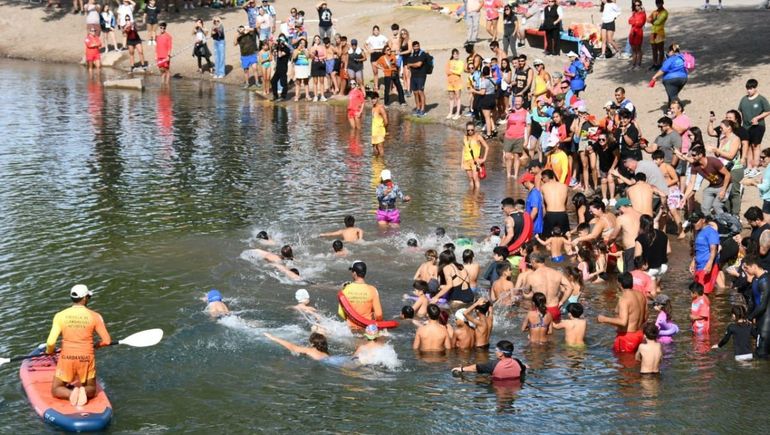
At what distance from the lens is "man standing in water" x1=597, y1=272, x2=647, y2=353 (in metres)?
16.2

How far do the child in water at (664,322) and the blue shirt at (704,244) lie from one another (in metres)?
1.91

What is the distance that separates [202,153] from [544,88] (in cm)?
913

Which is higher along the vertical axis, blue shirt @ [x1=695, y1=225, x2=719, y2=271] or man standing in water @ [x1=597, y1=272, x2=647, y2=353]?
blue shirt @ [x1=695, y1=225, x2=719, y2=271]

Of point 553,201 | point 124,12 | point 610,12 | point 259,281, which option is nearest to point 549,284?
point 553,201

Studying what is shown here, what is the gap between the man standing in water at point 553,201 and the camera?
21.0m

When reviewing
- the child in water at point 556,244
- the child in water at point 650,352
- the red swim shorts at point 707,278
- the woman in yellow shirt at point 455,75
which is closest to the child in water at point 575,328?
the child in water at point 650,352

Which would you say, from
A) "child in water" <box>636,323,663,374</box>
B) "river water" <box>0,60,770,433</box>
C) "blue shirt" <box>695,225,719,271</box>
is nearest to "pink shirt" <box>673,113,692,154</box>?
"river water" <box>0,60,770,433</box>

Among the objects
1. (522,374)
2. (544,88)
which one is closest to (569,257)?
(522,374)

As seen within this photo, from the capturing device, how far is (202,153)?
29.5 m

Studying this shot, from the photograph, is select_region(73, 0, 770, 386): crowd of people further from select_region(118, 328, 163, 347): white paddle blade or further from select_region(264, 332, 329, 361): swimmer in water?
select_region(118, 328, 163, 347): white paddle blade

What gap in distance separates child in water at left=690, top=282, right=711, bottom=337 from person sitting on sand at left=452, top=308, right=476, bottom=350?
136 inches

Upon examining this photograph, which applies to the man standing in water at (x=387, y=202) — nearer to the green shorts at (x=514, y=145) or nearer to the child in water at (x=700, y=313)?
the green shorts at (x=514, y=145)

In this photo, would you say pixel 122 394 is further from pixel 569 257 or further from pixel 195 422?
pixel 569 257

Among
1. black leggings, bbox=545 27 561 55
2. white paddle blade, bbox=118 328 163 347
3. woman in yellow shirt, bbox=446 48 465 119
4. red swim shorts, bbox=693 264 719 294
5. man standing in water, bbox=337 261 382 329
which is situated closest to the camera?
white paddle blade, bbox=118 328 163 347
